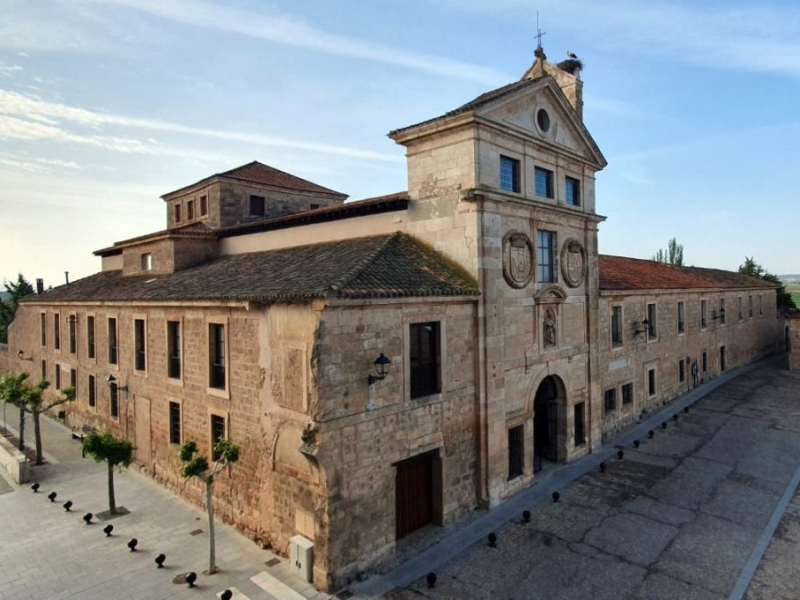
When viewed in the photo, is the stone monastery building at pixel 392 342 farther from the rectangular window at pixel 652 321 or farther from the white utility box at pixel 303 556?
the rectangular window at pixel 652 321

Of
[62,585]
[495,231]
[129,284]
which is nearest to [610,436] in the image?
[495,231]

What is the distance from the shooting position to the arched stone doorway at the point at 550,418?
17359 mm

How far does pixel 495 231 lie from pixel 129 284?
15855 mm

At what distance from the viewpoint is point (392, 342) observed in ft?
37.5

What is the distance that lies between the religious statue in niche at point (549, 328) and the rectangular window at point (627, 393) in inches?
304

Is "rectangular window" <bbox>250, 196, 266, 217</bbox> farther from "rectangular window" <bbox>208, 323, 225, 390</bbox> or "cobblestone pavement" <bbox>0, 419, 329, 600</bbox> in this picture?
"cobblestone pavement" <bbox>0, 419, 329, 600</bbox>

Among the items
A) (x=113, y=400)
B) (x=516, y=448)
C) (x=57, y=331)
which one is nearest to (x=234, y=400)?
(x=516, y=448)

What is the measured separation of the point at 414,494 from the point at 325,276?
602 cm

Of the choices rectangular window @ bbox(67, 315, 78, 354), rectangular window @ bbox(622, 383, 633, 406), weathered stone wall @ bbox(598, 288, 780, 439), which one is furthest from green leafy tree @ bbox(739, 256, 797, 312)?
rectangular window @ bbox(67, 315, 78, 354)

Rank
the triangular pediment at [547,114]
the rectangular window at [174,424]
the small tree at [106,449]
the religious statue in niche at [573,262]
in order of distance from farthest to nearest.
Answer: the religious statue in niche at [573,262] → the rectangular window at [174,424] → the triangular pediment at [547,114] → the small tree at [106,449]

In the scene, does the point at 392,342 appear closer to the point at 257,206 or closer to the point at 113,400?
the point at 113,400

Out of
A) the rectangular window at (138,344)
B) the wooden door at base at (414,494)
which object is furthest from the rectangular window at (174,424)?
the wooden door at base at (414,494)

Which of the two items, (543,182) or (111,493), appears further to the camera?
(543,182)

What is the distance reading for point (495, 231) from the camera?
1410cm
